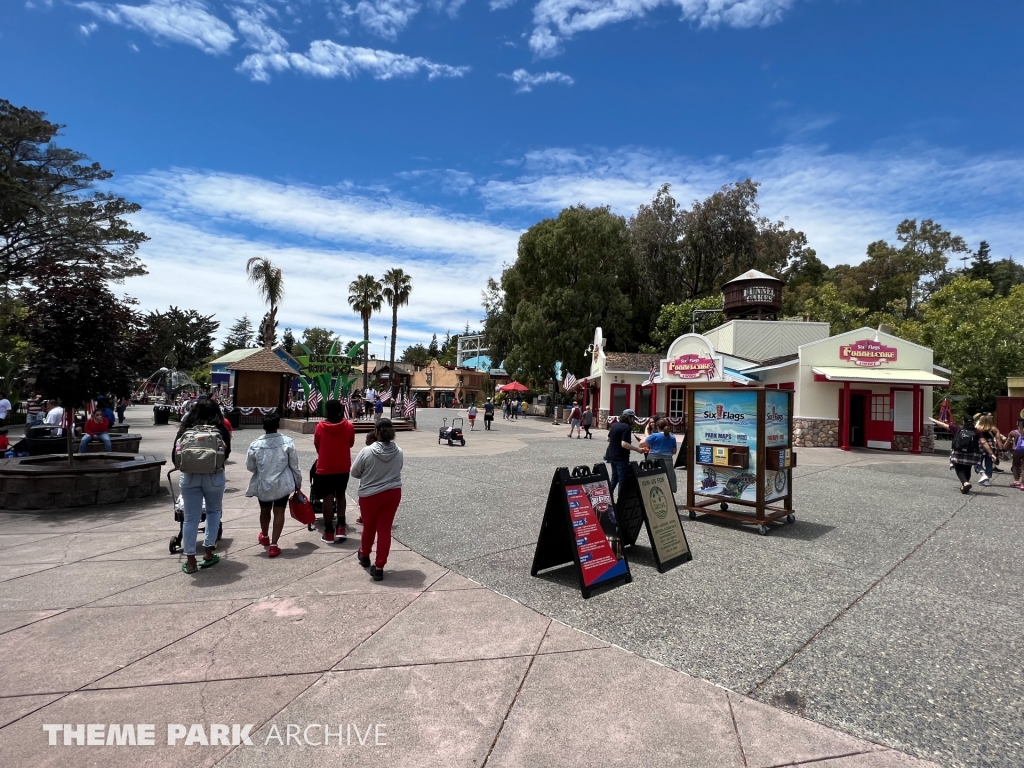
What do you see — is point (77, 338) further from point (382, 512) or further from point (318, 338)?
point (318, 338)

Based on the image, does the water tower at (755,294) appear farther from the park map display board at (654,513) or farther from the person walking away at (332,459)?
the person walking away at (332,459)

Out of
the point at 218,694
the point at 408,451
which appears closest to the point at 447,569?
the point at 218,694

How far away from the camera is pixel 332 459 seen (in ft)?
21.5

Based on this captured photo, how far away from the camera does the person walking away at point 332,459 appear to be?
6477mm

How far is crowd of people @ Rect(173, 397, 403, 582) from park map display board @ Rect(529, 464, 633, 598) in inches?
57.4

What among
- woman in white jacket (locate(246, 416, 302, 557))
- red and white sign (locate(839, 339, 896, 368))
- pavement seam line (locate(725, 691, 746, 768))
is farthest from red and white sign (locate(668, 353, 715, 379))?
pavement seam line (locate(725, 691, 746, 768))

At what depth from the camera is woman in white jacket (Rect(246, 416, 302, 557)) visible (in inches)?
234

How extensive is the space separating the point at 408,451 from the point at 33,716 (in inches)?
517

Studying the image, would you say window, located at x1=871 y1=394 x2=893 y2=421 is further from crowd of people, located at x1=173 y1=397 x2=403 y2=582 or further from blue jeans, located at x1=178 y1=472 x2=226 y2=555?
blue jeans, located at x1=178 y1=472 x2=226 y2=555

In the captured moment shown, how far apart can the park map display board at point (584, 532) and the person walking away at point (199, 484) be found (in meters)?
3.20

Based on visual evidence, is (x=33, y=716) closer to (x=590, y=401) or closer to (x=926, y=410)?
(x=926, y=410)

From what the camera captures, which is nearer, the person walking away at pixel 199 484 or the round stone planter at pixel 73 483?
the person walking away at pixel 199 484

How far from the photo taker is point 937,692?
11.2 ft

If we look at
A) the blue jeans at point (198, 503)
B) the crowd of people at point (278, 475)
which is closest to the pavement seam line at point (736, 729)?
the crowd of people at point (278, 475)
